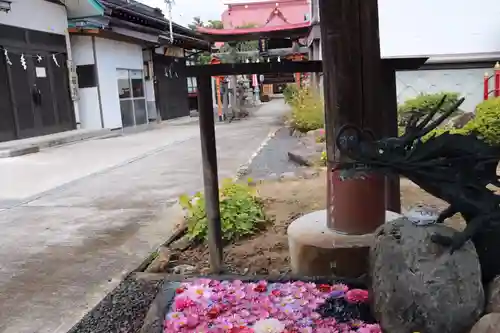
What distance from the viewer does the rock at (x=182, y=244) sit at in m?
4.30

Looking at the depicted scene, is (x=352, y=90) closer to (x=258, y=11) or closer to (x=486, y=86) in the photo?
(x=486, y=86)

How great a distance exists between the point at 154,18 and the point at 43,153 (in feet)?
29.7

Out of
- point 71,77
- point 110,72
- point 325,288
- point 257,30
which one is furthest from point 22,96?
point 325,288

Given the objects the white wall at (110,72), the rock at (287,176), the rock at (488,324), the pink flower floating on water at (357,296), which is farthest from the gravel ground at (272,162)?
the white wall at (110,72)

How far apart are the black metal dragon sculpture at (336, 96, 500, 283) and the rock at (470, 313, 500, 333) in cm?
36

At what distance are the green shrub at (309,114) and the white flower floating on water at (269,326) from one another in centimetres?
982

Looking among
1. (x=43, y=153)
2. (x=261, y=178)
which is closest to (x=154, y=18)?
(x=43, y=153)

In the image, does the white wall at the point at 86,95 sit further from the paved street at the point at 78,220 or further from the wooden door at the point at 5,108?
the paved street at the point at 78,220

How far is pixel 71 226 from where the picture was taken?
17.3 feet

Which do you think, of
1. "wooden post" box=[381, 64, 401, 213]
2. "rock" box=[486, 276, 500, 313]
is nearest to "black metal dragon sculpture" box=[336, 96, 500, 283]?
"rock" box=[486, 276, 500, 313]

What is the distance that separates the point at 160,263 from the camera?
3.85 meters

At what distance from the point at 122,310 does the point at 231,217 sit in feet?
5.02

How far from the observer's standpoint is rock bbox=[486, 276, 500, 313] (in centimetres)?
197

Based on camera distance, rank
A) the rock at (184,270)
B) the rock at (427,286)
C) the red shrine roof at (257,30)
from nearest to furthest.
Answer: the rock at (427,286)
the rock at (184,270)
the red shrine roof at (257,30)
